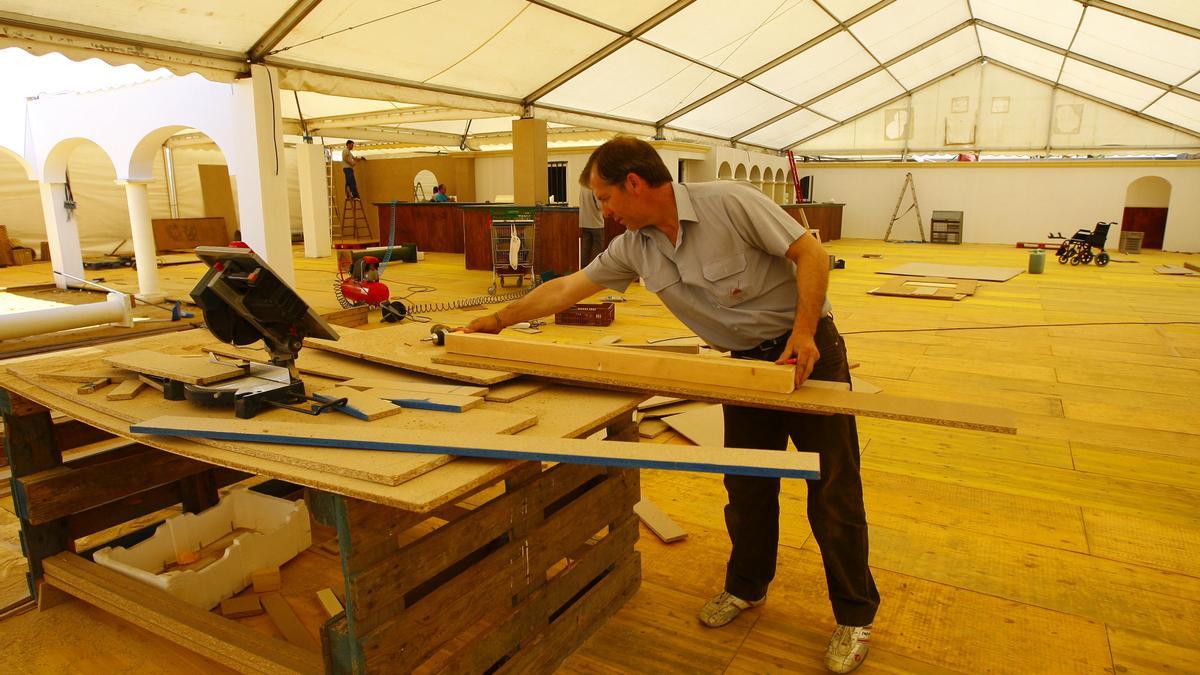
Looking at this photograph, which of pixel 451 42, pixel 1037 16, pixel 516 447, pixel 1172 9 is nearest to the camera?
pixel 516 447

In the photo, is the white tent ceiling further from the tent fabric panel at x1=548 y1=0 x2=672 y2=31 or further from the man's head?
the man's head

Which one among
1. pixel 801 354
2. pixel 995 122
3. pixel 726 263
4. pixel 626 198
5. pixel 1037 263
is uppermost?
pixel 995 122

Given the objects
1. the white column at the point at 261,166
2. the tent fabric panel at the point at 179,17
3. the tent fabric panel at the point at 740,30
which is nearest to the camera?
the tent fabric panel at the point at 179,17

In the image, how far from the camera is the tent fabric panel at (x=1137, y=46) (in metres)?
10.4

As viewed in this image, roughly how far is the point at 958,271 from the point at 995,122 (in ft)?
29.2

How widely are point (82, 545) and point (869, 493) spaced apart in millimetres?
3302

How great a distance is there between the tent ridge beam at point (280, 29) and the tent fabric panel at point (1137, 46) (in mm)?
11136

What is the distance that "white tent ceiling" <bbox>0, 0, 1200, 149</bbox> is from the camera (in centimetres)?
582

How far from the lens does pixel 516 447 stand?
142 cm

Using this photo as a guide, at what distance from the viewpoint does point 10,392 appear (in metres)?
2.14

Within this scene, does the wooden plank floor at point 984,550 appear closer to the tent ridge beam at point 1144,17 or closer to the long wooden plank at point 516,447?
the long wooden plank at point 516,447

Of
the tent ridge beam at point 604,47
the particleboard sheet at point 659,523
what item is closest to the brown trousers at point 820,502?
the particleboard sheet at point 659,523

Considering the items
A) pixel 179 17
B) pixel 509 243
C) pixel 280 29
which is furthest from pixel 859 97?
pixel 179 17

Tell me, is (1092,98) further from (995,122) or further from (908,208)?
(908,208)
